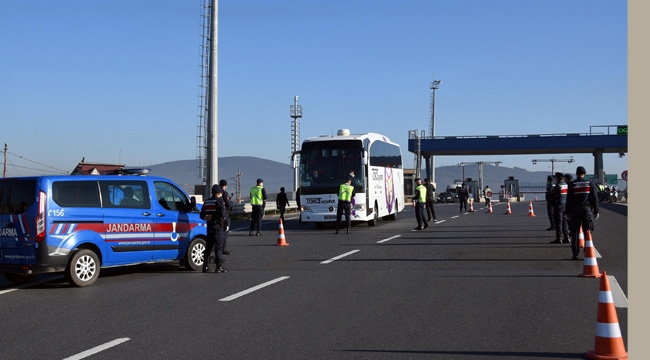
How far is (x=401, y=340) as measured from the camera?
24.3 feet

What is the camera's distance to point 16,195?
11.8m

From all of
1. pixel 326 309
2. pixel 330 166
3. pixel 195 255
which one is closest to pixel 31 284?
pixel 195 255

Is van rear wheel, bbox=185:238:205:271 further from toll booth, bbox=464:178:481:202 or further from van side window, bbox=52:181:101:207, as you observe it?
toll booth, bbox=464:178:481:202

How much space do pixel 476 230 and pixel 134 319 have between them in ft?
59.9

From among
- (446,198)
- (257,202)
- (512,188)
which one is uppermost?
(512,188)

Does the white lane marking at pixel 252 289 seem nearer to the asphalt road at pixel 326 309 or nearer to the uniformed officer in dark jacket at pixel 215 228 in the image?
the asphalt road at pixel 326 309

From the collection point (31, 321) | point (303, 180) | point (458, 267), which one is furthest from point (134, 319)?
point (303, 180)

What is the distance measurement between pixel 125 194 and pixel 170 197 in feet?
3.65

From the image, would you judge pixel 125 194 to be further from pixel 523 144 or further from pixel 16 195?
pixel 523 144

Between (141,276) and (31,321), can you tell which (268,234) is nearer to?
(141,276)

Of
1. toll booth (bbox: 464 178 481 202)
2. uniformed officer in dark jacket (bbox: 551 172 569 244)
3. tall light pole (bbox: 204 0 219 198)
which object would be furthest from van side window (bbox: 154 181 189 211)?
toll booth (bbox: 464 178 481 202)

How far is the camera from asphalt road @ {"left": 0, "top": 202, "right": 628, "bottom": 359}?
7148 mm

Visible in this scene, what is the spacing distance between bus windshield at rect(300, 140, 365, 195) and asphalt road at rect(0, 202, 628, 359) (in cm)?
989

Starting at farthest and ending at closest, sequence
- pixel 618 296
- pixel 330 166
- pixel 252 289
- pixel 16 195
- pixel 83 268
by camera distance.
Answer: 1. pixel 330 166
2. pixel 83 268
3. pixel 16 195
4. pixel 252 289
5. pixel 618 296
